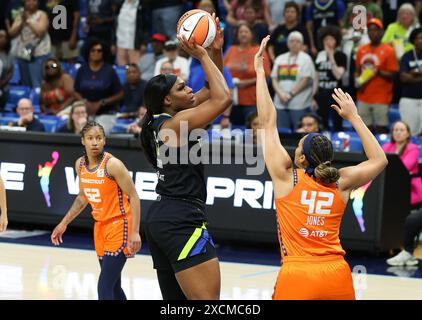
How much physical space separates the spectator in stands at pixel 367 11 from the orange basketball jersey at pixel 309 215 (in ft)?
29.3

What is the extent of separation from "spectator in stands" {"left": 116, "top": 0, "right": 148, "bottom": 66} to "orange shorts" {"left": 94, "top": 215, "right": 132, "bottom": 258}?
8329 mm

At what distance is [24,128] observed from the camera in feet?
43.3

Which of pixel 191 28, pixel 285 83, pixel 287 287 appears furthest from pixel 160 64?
pixel 287 287

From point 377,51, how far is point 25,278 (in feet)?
21.5

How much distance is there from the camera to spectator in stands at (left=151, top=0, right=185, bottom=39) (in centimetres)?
1596

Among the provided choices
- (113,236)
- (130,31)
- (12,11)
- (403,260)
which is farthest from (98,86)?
(113,236)

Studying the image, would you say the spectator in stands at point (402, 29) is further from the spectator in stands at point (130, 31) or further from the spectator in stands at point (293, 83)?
the spectator in stands at point (130, 31)

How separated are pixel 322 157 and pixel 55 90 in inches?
379

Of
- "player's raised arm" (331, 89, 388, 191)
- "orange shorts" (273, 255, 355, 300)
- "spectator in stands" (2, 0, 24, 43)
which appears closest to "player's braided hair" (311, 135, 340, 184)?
"player's raised arm" (331, 89, 388, 191)

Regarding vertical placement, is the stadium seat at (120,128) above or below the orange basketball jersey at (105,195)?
below

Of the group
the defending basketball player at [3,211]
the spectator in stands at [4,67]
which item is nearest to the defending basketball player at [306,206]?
the defending basketball player at [3,211]

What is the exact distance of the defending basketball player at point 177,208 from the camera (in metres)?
6.28

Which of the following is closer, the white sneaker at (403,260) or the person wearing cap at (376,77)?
the white sneaker at (403,260)
